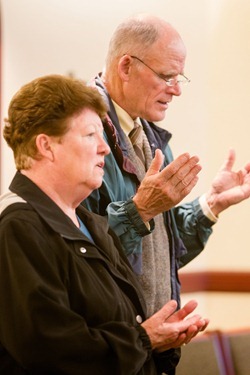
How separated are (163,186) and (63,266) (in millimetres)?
538

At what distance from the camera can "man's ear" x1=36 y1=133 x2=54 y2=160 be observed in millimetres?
1806

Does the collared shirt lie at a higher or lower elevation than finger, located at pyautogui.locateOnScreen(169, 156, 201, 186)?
higher

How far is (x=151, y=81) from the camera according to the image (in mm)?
2432

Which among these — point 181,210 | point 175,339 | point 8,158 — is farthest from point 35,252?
point 8,158

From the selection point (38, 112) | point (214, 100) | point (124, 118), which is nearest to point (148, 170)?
point (124, 118)

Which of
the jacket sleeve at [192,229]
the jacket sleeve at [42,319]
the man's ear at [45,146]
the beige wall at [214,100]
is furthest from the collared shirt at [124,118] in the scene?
the beige wall at [214,100]

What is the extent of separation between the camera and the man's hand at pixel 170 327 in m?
1.88

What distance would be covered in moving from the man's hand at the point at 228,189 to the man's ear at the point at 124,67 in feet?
1.79

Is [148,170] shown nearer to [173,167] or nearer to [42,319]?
[173,167]

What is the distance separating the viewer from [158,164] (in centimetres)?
218

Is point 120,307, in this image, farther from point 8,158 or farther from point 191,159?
point 8,158

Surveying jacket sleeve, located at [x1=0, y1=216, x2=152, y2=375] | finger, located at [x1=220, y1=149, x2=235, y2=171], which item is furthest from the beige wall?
jacket sleeve, located at [x1=0, y1=216, x2=152, y2=375]

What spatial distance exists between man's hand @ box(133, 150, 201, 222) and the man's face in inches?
12.6

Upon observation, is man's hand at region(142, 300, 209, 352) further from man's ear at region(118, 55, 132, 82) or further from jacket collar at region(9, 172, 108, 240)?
man's ear at region(118, 55, 132, 82)
